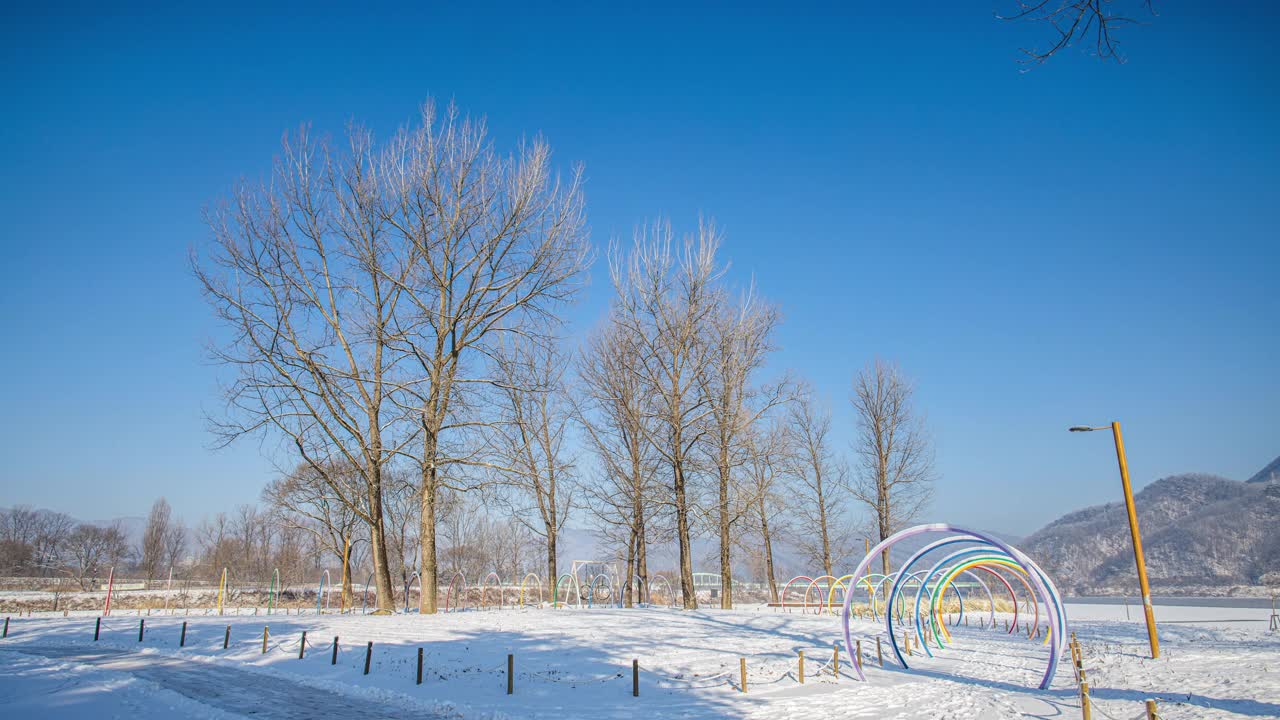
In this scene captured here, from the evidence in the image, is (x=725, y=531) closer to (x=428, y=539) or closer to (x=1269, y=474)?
(x=428, y=539)

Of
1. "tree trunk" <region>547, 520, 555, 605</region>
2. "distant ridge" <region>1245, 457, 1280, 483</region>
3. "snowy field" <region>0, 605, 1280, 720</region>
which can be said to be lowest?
"snowy field" <region>0, 605, 1280, 720</region>

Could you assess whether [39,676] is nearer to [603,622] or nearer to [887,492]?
[603,622]

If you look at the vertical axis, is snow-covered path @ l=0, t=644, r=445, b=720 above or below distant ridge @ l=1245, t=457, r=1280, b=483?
below

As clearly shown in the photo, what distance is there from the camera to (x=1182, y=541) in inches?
3543

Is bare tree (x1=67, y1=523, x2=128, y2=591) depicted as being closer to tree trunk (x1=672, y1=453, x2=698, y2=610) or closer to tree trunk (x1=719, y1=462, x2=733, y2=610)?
tree trunk (x1=672, y1=453, x2=698, y2=610)

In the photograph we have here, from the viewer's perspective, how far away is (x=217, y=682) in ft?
43.3

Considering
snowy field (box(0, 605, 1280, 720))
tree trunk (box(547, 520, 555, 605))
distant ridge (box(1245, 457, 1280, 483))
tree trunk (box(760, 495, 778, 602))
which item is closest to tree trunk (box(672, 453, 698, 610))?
snowy field (box(0, 605, 1280, 720))

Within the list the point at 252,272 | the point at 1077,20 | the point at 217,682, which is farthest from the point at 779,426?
the point at 1077,20

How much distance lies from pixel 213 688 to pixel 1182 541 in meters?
112

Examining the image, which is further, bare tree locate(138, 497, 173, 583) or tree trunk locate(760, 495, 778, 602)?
bare tree locate(138, 497, 173, 583)

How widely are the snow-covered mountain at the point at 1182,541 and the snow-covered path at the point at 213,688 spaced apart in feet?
273

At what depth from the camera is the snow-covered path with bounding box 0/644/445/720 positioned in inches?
424

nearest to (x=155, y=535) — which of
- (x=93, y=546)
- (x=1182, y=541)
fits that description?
(x=93, y=546)

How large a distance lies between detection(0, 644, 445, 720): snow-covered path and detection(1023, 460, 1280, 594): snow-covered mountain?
83.2 meters
